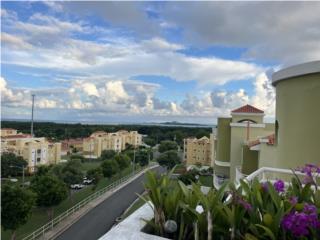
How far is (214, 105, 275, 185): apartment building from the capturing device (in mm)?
15922

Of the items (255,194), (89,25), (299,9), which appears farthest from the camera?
(89,25)

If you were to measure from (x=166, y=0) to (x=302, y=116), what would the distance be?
11.3ft

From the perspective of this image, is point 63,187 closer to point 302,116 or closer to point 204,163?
point 302,116

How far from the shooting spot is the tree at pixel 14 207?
51.0 feet

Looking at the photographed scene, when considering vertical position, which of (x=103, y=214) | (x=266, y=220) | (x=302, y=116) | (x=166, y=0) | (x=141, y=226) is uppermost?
(x=166, y=0)

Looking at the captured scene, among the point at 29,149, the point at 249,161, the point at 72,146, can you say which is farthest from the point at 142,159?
the point at 249,161

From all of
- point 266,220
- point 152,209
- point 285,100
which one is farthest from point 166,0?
point 266,220

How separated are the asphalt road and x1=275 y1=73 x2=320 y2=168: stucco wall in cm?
956

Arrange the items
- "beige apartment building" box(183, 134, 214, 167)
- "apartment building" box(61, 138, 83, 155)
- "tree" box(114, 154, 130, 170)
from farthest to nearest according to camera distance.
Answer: "apartment building" box(61, 138, 83, 155) → "beige apartment building" box(183, 134, 214, 167) → "tree" box(114, 154, 130, 170)

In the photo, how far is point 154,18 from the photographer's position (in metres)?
8.86

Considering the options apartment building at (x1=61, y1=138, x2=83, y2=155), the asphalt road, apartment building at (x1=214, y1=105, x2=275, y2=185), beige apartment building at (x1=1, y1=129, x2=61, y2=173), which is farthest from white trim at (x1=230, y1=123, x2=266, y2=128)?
apartment building at (x1=61, y1=138, x2=83, y2=155)

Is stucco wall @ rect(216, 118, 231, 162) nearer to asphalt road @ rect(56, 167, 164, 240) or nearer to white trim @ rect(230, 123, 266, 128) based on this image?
white trim @ rect(230, 123, 266, 128)

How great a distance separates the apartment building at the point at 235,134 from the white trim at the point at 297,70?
30.7 ft

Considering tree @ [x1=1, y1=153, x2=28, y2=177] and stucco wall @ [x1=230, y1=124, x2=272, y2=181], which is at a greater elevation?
stucco wall @ [x1=230, y1=124, x2=272, y2=181]
